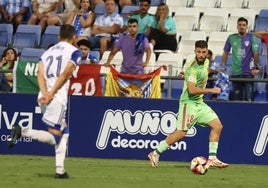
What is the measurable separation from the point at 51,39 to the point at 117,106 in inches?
169

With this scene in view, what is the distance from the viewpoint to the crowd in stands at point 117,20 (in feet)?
75.4

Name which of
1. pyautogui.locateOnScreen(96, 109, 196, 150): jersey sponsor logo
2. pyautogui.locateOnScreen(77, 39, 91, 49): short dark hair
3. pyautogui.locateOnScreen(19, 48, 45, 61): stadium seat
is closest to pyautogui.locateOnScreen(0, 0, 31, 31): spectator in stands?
pyautogui.locateOnScreen(19, 48, 45, 61): stadium seat

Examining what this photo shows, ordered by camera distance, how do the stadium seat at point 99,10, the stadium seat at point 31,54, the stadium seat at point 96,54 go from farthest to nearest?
1. the stadium seat at point 99,10
2. the stadium seat at point 31,54
3. the stadium seat at point 96,54

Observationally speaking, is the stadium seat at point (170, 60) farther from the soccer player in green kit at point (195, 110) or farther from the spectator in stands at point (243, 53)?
the soccer player in green kit at point (195, 110)

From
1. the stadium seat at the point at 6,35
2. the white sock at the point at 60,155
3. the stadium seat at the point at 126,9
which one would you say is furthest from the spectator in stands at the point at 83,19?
the white sock at the point at 60,155

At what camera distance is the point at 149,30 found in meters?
22.9

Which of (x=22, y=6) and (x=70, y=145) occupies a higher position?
(x=22, y=6)

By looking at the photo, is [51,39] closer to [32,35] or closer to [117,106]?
[32,35]

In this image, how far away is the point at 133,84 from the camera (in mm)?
20562

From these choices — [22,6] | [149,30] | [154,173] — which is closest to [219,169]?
[154,173]

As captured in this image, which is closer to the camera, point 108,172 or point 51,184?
point 51,184

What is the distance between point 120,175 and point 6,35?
968cm

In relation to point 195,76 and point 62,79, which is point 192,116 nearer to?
point 195,76

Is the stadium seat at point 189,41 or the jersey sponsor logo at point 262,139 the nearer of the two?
the jersey sponsor logo at point 262,139
